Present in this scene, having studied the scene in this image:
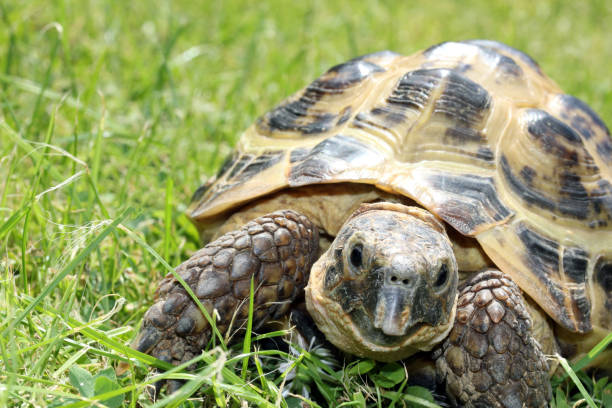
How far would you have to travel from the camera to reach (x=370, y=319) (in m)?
1.94

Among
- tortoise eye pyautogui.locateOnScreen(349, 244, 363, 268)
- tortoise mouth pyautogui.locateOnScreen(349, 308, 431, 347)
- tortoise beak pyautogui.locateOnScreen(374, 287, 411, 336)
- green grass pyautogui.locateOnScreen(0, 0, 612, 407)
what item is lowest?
green grass pyautogui.locateOnScreen(0, 0, 612, 407)

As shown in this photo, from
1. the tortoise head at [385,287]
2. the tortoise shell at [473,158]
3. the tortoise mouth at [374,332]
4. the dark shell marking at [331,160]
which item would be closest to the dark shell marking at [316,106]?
the tortoise shell at [473,158]

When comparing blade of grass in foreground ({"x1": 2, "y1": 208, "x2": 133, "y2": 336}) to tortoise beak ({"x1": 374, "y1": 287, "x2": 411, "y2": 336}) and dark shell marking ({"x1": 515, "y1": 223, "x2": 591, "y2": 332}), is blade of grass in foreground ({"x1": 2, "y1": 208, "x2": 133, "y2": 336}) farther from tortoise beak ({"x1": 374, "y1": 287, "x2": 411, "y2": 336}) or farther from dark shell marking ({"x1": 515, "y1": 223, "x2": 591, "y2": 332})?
dark shell marking ({"x1": 515, "y1": 223, "x2": 591, "y2": 332})

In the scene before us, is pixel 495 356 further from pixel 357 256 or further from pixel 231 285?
pixel 231 285

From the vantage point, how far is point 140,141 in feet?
10.4

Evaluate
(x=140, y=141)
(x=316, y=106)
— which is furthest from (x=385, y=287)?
(x=140, y=141)

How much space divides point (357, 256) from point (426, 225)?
35 cm

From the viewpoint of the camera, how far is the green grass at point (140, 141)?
2.01 m

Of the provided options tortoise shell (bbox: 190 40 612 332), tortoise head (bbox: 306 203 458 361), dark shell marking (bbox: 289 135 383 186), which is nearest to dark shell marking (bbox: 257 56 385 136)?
tortoise shell (bbox: 190 40 612 332)

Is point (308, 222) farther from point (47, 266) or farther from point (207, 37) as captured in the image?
point (207, 37)

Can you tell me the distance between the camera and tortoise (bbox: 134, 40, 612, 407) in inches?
80.1

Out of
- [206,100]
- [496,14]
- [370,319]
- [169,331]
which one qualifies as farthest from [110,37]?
[496,14]

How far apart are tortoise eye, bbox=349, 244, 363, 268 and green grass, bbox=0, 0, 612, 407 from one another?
1.24 ft

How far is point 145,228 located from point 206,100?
186 centimetres
